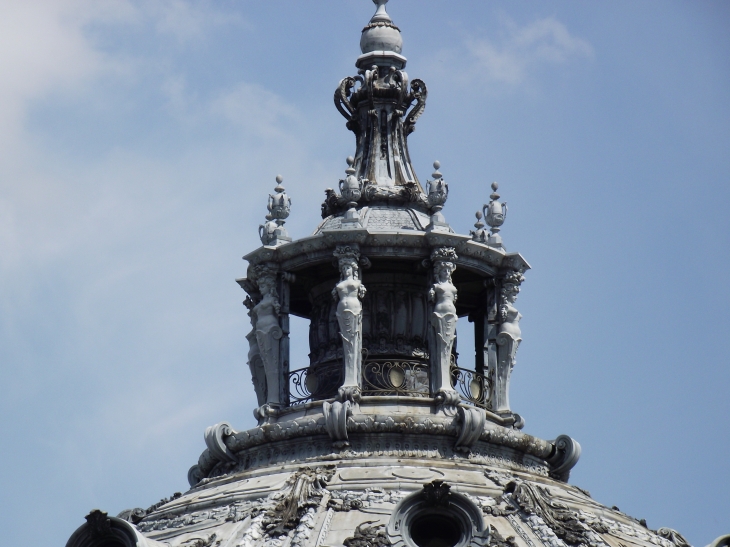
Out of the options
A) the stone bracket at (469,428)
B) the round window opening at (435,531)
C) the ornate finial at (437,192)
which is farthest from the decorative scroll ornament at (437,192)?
the round window opening at (435,531)

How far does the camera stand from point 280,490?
85375mm

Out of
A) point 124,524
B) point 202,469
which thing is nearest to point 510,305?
point 202,469

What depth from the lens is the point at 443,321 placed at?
295 feet

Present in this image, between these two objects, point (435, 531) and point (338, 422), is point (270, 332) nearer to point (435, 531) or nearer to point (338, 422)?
point (338, 422)

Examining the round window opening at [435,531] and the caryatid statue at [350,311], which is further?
the caryatid statue at [350,311]

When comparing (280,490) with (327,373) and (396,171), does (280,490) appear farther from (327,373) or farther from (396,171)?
(396,171)

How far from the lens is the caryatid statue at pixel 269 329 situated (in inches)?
3600

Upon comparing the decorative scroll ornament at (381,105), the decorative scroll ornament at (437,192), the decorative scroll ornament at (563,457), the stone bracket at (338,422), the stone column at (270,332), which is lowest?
the stone bracket at (338,422)

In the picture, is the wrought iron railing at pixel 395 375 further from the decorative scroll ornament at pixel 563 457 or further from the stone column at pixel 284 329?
the decorative scroll ornament at pixel 563 457

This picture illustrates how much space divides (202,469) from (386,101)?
13694mm

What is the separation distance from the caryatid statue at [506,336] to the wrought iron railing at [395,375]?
102 inches

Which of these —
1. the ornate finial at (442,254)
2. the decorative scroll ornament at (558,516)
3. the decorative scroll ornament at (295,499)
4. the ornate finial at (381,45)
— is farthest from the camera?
the ornate finial at (381,45)

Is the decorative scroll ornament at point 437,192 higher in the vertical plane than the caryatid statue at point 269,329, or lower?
higher

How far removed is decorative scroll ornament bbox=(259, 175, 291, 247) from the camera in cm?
9294
